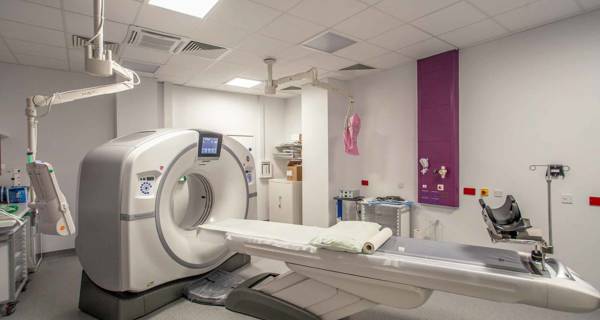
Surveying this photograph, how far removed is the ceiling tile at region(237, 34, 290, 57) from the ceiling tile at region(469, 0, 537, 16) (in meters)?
1.83

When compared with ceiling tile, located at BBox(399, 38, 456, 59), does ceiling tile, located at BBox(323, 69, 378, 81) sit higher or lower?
higher

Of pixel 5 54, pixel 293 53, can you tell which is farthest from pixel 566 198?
pixel 5 54

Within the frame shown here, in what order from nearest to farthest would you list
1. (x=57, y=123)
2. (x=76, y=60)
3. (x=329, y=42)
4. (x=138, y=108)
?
(x=329, y=42)
(x=76, y=60)
(x=57, y=123)
(x=138, y=108)

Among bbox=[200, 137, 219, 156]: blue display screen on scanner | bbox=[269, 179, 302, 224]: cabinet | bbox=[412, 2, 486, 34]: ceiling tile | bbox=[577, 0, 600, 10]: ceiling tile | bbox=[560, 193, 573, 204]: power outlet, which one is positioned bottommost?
bbox=[269, 179, 302, 224]: cabinet

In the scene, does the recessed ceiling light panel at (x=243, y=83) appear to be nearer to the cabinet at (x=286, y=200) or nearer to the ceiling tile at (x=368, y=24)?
the cabinet at (x=286, y=200)

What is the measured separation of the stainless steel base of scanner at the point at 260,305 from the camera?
2.18 meters

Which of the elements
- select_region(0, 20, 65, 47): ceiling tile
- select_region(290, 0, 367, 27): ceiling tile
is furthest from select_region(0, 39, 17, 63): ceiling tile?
select_region(290, 0, 367, 27): ceiling tile

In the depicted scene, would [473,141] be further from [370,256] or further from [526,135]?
[370,256]

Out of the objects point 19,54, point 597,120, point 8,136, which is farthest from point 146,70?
point 597,120

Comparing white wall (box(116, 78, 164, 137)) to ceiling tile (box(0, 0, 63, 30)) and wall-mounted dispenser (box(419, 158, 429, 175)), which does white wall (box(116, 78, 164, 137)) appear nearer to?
ceiling tile (box(0, 0, 63, 30))

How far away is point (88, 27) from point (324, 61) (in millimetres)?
2536

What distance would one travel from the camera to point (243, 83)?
5141mm

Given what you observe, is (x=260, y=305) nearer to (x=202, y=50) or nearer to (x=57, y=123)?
(x=202, y=50)

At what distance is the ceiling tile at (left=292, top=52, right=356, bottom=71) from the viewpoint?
3838 mm
